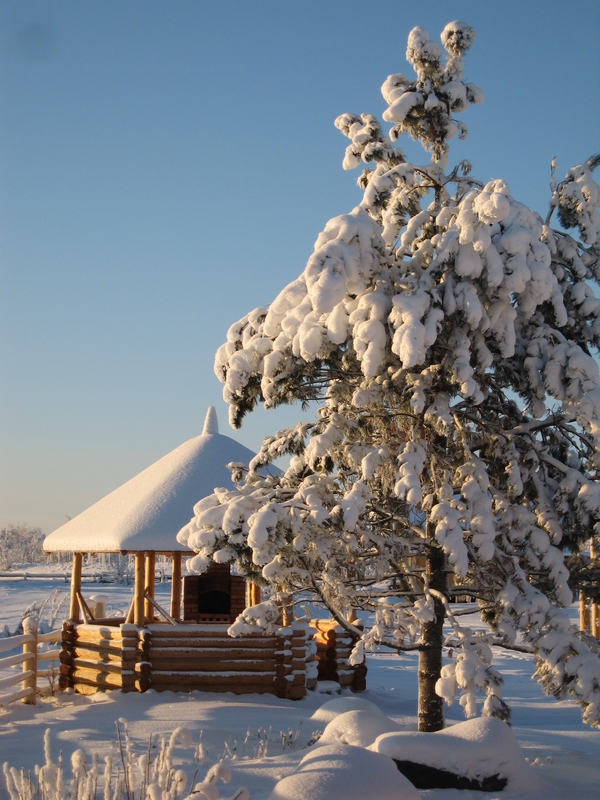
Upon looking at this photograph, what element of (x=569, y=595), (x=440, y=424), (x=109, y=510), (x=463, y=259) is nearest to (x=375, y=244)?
(x=463, y=259)

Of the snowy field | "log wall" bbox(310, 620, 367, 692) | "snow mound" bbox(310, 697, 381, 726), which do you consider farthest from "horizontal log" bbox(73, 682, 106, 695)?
"snow mound" bbox(310, 697, 381, 726)

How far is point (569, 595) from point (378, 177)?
5628 mm

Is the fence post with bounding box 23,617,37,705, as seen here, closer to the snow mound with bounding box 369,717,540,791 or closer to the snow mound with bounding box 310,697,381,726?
the snow mound with bounding box 310,697,381,726

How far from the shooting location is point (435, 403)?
8406 millimetres

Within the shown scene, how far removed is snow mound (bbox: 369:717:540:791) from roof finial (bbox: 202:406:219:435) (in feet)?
37.8

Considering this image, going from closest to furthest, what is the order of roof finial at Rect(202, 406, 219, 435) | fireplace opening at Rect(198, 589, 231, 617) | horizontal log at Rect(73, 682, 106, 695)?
horizontal log at Rect(73, 682, 106, 695), roof finial at Rect(202, 406, 219, 435), fireplace opening at Rect(198, 589, 231, 617)

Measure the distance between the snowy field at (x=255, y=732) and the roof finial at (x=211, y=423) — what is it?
6.48m

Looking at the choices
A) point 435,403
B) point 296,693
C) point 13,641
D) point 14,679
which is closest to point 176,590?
point 296,693

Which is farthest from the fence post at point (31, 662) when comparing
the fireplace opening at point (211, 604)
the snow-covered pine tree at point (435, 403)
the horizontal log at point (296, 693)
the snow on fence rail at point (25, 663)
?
the snow-covered pine tree at point (435, 403)

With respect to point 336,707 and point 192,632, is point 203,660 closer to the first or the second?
point 192,632

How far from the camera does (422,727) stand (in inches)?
340

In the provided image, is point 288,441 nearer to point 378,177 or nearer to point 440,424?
point 440,424

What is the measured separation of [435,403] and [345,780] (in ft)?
14.2

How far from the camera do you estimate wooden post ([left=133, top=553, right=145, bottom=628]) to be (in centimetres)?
1392
